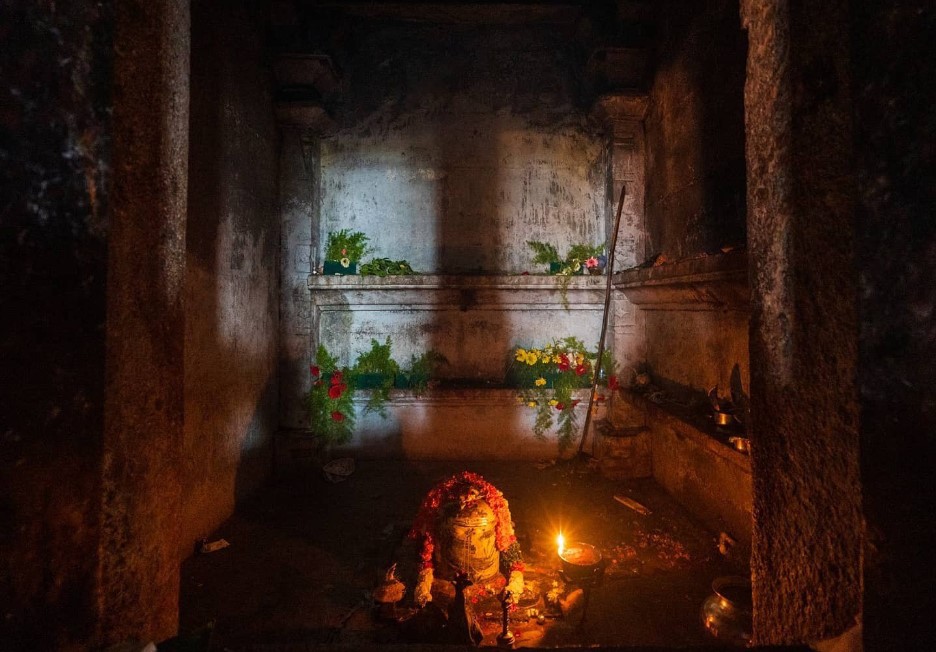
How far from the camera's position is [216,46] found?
480 cm

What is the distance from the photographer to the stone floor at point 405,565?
10.3 feet

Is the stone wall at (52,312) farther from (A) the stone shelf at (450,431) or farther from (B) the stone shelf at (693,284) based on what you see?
(A) the stone shelf at (450,431)

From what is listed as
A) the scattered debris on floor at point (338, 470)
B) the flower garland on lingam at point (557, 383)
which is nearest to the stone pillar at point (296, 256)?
the scattered debris on floor at point (338, 470)

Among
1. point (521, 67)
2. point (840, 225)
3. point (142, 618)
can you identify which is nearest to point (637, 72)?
point (521, 67)

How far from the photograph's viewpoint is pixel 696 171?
5.18 metres

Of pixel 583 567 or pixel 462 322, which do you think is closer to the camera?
pixel 583 567

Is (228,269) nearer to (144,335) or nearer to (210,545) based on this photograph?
(210,545)

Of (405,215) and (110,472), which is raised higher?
(405,215)

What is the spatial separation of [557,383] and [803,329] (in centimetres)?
494

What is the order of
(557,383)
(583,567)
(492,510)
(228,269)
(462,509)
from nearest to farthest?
(583,567), (462,509), (492,510), (228,269), (557,383)

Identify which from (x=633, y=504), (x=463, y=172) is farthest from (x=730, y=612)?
(x=463, y=172)

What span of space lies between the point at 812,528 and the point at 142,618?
2.57m

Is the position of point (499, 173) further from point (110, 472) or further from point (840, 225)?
point (110, 472)

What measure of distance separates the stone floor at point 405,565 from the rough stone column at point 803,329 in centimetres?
59
